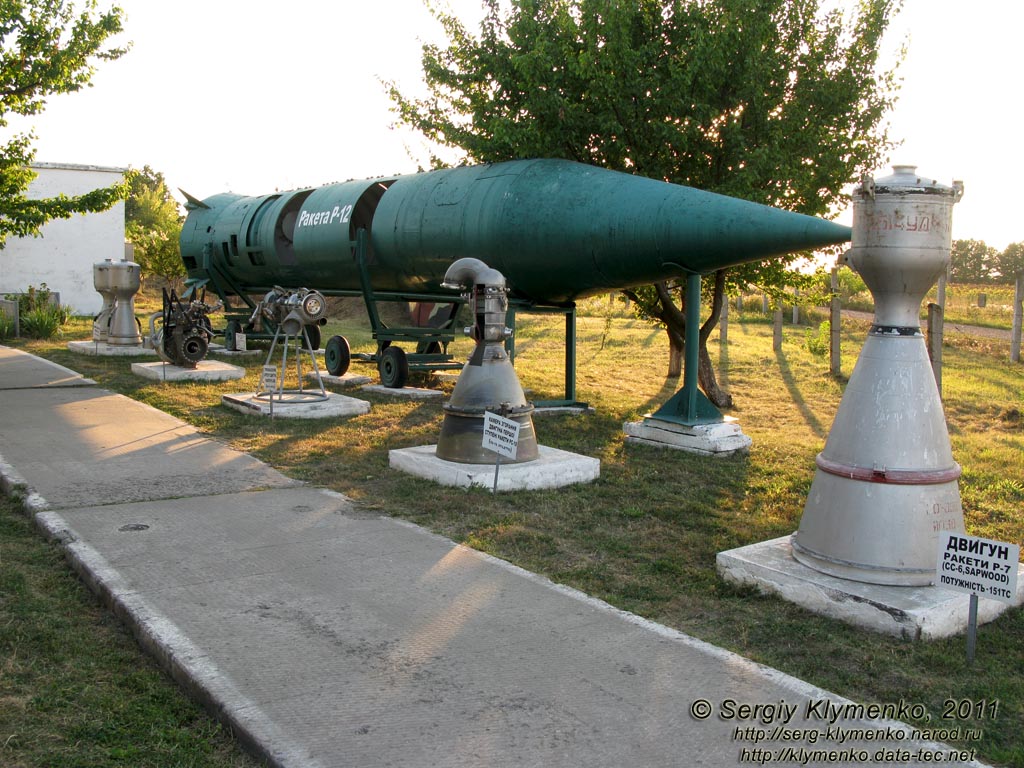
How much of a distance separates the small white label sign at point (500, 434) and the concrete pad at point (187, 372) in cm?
750

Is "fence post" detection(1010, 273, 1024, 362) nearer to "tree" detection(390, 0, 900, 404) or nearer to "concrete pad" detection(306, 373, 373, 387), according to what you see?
"tree" detection(390, 0, 900, 404)

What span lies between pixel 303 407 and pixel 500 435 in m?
4.05

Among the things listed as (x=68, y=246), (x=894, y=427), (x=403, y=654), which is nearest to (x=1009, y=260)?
(x=68, y=246)

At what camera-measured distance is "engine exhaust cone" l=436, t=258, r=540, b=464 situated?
679 cm

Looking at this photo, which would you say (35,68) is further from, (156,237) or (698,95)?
(156,237)

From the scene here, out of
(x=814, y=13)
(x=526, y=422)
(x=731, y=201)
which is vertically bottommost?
(x=526, y=422)

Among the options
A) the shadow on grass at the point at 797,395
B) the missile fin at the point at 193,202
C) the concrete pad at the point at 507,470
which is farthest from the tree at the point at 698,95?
the missile fin at the point at 193,202

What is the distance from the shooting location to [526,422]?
6941 mm

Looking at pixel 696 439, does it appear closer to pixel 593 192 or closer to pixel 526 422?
pixel 526 422

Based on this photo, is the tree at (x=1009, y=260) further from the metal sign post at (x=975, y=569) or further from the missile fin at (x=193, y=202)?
the metal sign post at (x=975, y=569)

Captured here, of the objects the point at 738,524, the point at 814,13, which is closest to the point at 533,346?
the point at 814,13

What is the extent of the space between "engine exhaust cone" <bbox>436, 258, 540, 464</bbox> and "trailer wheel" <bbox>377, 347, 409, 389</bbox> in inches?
186

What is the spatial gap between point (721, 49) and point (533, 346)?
35.7 feet

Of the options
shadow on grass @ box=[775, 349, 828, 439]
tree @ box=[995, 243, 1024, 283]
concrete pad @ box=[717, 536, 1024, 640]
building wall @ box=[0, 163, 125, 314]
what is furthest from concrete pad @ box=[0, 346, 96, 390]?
tree @ box=[995, 243, 1024, 283]
